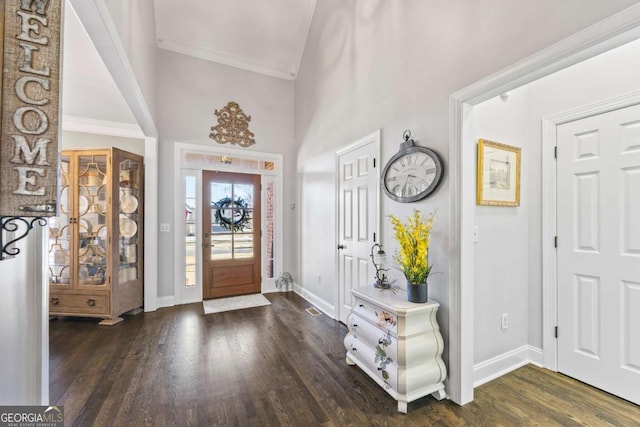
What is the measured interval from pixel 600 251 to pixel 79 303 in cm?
507

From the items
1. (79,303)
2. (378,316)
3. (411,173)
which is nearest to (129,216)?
(79,303)

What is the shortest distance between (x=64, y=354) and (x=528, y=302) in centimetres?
413

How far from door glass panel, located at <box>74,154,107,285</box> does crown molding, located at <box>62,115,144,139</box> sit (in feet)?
2.77

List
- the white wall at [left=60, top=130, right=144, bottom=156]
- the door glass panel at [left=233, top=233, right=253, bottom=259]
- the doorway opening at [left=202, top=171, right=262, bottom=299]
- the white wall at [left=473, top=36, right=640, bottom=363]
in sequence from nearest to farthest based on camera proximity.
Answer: the white wall at [left=473, top=36, right=640, bottom=363] < the white wall at [left=60, top=130, right=144, bottom=156] < the doorway opening at [left=202, top=171, right=262, bottom=299] < the door glass panel at [left=233, top=233, right=253, bottom=259]

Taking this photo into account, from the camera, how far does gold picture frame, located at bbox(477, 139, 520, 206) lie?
202 centimetres

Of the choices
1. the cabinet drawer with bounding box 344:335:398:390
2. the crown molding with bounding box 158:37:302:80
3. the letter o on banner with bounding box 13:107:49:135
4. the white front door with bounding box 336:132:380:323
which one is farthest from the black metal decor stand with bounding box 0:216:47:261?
the crown molding with bounding box 158:37:302:80

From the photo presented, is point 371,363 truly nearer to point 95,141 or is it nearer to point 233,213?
point 233,213

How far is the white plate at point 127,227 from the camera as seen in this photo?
333 centimetres

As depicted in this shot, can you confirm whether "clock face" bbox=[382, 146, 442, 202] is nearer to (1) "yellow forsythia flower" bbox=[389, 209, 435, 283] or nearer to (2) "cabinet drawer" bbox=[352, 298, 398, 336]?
(1) "yellow forsythia flower" bbox=[389, 209, 435, 283]

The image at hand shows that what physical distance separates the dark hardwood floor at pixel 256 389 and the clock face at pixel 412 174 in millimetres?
1474

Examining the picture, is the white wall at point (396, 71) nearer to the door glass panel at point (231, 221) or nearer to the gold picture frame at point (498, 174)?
the gold picture frame at point (498, 174)

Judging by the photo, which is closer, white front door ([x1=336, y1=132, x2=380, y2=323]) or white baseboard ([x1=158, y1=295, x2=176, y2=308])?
white front door ([x1=336, y1=132, x2=380, y2=323])

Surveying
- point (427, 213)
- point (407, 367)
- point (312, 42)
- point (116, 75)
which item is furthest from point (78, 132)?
point (407, 367)

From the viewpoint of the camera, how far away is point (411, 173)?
7.14 feet
